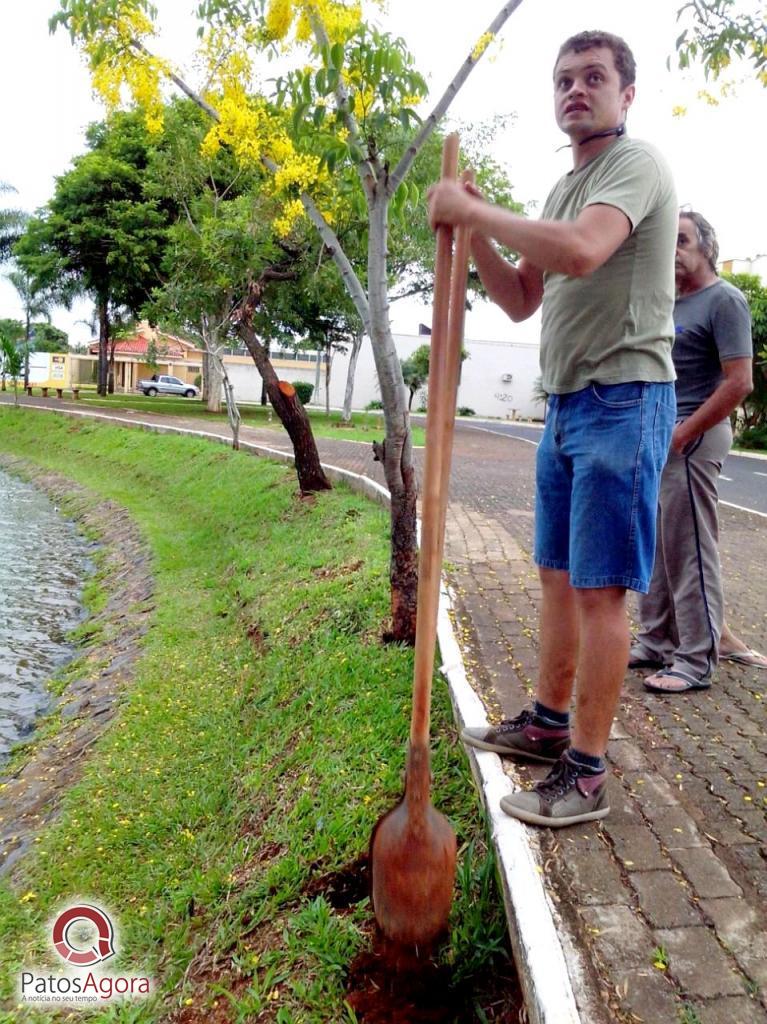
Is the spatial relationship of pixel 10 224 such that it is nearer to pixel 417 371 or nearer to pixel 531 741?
pixel 417 371

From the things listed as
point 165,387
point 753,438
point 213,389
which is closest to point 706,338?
point 753,438

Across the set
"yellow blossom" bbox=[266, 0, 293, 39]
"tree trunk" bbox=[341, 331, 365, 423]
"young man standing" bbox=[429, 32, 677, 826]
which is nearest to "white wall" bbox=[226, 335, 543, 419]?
"tree trunk" bbox=[341, 331, 365, 423]

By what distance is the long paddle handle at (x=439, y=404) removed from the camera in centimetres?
212

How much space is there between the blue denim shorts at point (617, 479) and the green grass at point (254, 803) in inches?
39.5

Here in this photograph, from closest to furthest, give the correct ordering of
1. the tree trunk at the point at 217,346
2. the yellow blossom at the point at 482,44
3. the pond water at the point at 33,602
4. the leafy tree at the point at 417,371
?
the yellow blossom at the point at 482,44 < the pond water at the point at 33,602 < the tree trunk at the point at 217,346 < the leafy tree at the point at 417,371

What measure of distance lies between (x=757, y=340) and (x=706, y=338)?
895 inches

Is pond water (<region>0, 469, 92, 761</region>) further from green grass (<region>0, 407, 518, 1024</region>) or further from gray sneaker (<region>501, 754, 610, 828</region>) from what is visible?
gray sneaker (<region>501, 754, 610, 828</region>)

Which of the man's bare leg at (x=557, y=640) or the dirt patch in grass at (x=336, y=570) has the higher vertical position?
the man's bare leg at (x=557, y=640)

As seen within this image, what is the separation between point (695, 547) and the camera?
371 cm

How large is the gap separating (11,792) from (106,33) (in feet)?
15.2

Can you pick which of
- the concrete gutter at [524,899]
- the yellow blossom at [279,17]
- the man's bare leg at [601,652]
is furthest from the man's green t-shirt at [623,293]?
the yellow blossom at [279,17]

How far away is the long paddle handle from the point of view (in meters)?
2.12

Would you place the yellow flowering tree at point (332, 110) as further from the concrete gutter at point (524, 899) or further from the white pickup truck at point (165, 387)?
the white pickup truck at point (165, 387)

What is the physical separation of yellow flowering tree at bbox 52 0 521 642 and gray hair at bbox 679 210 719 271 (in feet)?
4.27
